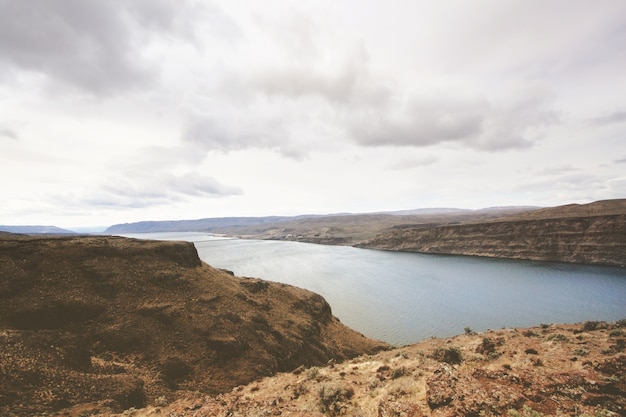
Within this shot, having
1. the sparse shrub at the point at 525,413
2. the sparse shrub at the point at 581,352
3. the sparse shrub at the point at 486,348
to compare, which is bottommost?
the sparse shrub at the point at 486,348

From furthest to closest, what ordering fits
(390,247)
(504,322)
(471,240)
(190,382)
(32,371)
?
1. (390,247)
2. (471,240)
3. (504,322)
4. (190,382)
5. (32,371)

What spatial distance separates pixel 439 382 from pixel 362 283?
55762 mm

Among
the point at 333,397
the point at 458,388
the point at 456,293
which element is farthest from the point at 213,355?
the point at 456,293

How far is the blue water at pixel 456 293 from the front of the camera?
4047 centimetres

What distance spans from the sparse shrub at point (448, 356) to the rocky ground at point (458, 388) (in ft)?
0.19

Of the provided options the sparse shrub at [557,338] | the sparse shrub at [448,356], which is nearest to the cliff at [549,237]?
the sparse shrub at [557,338]

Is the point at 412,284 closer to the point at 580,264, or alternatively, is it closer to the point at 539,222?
the point at 580,264

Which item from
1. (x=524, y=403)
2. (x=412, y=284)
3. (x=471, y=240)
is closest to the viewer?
(x=524, y=403)

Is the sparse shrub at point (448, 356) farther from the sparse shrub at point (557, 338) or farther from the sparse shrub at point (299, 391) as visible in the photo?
the sparse shrub at point (299, 391)

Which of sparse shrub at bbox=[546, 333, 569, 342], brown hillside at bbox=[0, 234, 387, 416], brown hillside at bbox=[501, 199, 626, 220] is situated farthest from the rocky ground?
brown hillside at bbox=[501, 199, 626, 220]

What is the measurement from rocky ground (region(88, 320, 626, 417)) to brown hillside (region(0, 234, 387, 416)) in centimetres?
244

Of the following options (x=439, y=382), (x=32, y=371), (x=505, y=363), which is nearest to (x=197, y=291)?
(x=32, y=371)

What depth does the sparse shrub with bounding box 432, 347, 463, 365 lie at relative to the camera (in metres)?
16.9

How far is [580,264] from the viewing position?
7862 centimetres
